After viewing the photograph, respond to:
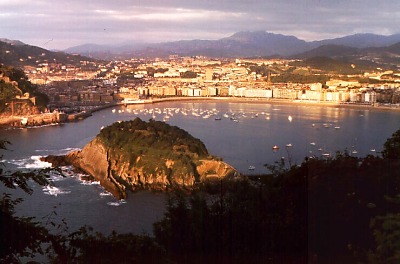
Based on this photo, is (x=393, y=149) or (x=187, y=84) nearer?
(x=393, y=149)

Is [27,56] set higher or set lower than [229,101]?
higher

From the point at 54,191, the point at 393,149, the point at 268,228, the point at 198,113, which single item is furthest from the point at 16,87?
the point at 268,228

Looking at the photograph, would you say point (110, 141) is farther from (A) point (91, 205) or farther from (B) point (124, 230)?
(B) point (124, 230)

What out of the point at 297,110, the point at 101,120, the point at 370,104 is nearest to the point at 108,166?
the point at 101,120

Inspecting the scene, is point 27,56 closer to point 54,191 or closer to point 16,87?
point 16,87

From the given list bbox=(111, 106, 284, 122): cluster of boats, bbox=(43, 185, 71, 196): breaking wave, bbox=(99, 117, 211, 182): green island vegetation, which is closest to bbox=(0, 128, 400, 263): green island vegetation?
bbox=(43, 185, 71, 196): breaking wave

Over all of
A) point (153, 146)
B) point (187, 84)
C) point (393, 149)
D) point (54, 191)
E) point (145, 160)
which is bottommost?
point (54, 191)

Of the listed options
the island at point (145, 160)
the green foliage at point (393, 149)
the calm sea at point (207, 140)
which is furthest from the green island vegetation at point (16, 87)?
the green foliage at point (393, 149)

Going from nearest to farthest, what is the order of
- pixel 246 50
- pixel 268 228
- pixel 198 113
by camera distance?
1. pixel 268 228
2. pixel 198 113
3. pixel 246 50
